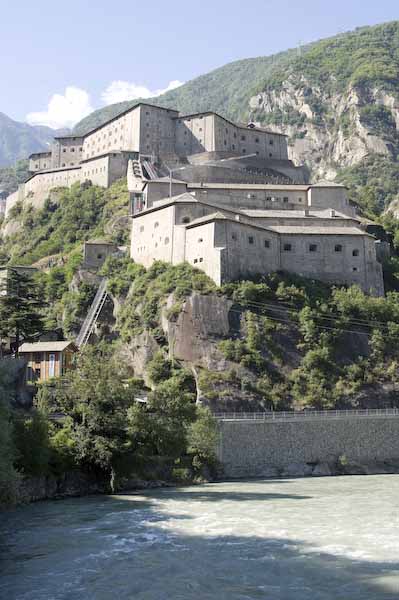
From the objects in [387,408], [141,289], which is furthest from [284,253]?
[387,408]

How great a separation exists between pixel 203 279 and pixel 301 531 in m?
28.6

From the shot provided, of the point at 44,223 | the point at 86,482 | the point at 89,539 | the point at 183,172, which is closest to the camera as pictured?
the point at 89,539

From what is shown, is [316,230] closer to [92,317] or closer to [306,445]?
[92,317]

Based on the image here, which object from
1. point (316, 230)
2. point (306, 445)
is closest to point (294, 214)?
point (316, 230)

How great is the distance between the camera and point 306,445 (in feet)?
134

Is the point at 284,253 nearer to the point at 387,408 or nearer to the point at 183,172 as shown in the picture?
the point at 387,408

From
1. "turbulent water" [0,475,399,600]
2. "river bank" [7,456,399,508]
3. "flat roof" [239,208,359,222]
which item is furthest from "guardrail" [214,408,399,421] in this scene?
"flat roof" [239,208,359,222]

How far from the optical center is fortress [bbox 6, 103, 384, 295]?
5403 cm

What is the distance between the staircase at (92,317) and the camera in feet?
178

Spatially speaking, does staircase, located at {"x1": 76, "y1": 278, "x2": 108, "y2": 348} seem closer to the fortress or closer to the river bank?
the fortress

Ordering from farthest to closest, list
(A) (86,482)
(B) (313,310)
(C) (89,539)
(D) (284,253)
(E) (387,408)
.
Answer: (D) (284,253) < (B) (313,310) < (E) (387,408) < (A) (86,482) < (C) (89,539)

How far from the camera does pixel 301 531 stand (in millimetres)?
24531

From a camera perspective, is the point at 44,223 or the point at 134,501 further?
the point at 44,223

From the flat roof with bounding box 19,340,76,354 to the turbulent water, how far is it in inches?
682
